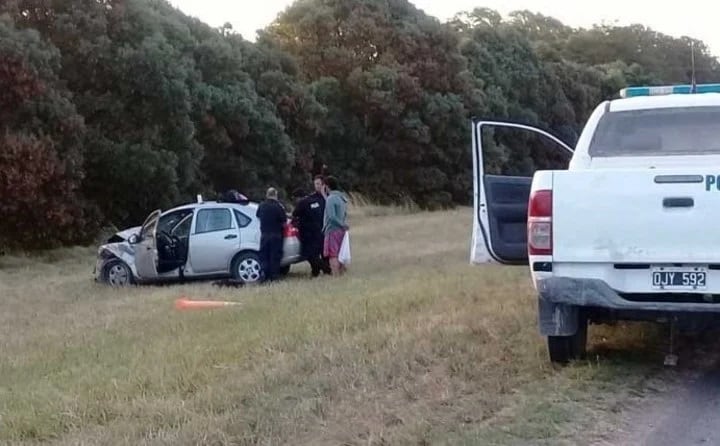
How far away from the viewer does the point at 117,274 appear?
1873 cm

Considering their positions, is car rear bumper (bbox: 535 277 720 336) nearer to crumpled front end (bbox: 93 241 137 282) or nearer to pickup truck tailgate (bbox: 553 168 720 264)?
pickup truck tailgate (bbox: 553 168 720 264)

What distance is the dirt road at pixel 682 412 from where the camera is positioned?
6.50 meters

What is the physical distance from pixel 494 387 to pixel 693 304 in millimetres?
1447

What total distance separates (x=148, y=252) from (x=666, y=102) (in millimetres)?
10964

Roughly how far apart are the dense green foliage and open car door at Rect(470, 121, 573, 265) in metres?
2.42

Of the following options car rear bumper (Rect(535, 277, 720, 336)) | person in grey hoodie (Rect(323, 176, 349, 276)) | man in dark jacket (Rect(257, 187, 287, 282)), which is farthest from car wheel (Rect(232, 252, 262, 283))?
car rear bumper (Rect(535, 277, 720, 336))

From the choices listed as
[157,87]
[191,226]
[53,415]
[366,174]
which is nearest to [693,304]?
[53,415]

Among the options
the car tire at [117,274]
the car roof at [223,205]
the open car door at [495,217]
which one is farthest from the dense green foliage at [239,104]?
the car roof at [223,205]

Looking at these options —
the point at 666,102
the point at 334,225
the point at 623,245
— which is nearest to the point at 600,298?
the point at 623,245

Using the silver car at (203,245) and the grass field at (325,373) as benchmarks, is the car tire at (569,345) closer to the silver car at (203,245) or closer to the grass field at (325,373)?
the grass field at (325,373)

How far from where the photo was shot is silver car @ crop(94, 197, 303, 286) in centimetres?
1780

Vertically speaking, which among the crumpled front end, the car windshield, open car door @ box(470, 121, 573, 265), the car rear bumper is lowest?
the crumpled front end

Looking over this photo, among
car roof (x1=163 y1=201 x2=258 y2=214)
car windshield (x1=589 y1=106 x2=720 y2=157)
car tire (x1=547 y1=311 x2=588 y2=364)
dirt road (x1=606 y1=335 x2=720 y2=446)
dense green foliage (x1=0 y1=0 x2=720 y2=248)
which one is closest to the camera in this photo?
dirt road (x1=606 y1=335 x2=720 y2=446)

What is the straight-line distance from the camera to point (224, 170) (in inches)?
1351
